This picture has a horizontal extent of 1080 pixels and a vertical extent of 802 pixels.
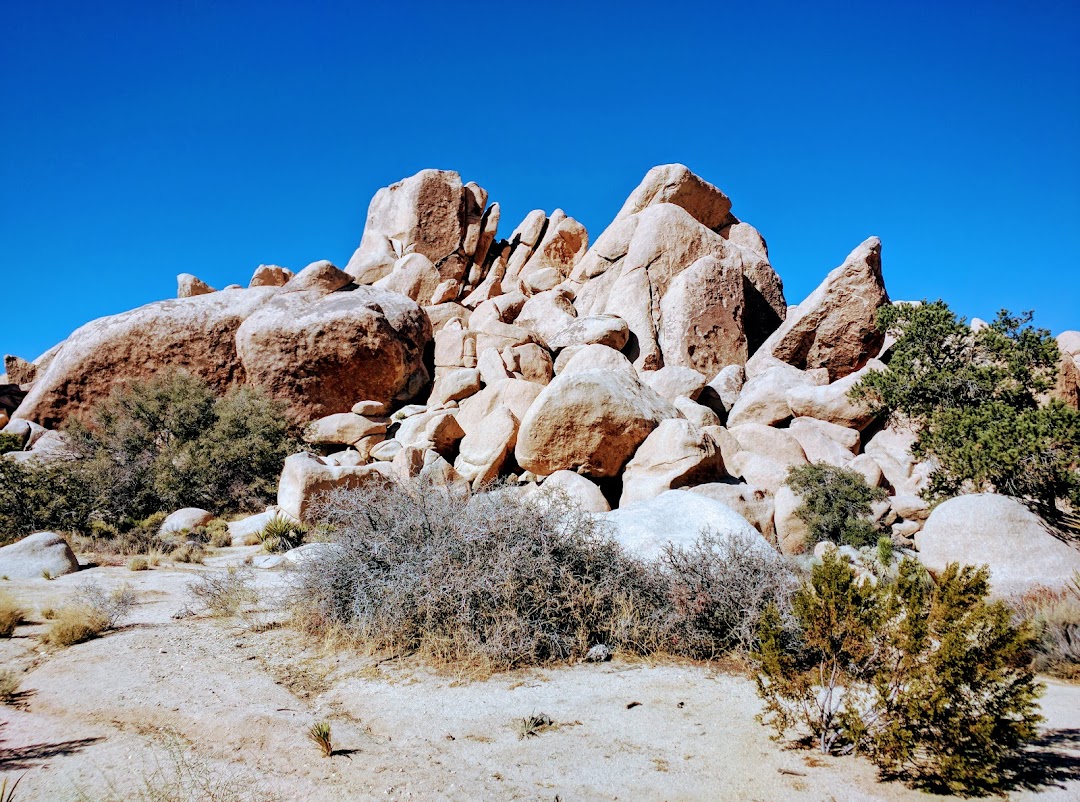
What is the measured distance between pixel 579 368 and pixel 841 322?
1021 cm

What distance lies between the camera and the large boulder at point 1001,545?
311 inches

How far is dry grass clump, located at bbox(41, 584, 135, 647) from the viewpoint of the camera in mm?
6605

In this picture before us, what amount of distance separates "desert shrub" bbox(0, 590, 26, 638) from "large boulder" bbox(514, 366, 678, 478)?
393 inches

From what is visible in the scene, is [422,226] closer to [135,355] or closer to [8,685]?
[135,355]

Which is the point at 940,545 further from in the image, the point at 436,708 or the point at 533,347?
the point at 533,347

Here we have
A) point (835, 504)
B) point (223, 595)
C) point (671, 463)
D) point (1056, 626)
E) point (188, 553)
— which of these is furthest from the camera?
point (671, 463)

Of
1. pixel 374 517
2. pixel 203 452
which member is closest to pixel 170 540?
pixel 203 452

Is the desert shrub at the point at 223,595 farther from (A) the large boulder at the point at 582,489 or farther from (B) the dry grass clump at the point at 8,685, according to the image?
(A) the large boulder at the point at 582,489

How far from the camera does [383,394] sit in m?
23.6

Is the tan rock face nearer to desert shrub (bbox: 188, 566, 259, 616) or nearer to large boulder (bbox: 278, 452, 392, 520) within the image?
large boulder (bbox: 278, 452, 392, 520)

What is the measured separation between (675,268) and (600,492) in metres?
14.4

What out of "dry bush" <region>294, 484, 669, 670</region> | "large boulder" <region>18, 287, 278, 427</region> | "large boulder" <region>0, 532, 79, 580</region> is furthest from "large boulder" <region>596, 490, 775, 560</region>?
"large boulder" <region>18, 287, 278, 427</region>

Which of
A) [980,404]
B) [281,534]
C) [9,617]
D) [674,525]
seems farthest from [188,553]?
[980,404]

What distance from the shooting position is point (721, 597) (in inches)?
260
